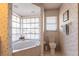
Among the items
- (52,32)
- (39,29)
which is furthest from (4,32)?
(52,32)

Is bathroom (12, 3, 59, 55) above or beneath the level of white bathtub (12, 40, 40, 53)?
above

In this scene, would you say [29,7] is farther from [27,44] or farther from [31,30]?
[27,44]

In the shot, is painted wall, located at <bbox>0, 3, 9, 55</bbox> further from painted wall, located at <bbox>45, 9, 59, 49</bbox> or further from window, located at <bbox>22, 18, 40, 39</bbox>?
painted wall, located at <bbox>45, 9, 59, 49</bbox>

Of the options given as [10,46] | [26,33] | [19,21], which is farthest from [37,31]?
[10,46]

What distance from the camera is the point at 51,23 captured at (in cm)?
253

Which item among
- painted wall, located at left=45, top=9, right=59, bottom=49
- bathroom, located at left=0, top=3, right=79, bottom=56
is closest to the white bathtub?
bathroom, located at left=0, top=3, right=79, bottom=56

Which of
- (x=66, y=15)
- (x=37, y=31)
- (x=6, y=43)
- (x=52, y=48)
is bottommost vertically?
(x=52, y=48)

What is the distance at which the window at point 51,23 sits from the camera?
93.4 inches

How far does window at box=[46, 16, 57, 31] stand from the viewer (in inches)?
93.4

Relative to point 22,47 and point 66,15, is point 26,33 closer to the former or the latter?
point 22,47

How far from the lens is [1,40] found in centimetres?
170

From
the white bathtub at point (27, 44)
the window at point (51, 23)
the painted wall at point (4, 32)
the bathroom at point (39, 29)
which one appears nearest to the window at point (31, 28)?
the bathroom at point (39, 29)

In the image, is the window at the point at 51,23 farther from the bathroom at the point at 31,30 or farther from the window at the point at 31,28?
the window at the point at 31,28

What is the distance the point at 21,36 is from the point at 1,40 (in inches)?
26.1
